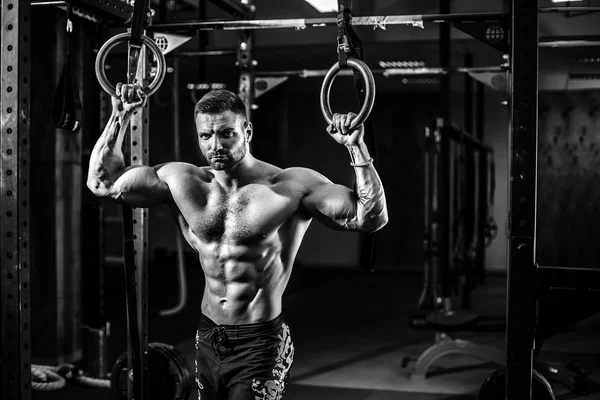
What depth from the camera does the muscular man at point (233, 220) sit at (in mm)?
2316

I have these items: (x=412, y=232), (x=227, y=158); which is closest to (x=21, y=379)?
(x=227, y=158)

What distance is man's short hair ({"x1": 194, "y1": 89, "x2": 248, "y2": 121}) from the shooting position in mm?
2287

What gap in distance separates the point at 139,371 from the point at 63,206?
2753 mm

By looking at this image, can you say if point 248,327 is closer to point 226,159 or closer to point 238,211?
point 238,211

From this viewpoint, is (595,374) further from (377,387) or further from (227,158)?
(227,158)

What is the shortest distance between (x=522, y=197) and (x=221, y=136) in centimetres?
99

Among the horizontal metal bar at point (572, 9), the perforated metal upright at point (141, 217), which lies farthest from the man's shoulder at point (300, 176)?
the horizontal metal bar at point (572, 9)

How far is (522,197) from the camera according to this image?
2.14m

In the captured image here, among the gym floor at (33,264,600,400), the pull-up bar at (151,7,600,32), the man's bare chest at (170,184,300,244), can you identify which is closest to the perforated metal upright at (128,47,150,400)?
the pull-up bar at (151,7,600,32)

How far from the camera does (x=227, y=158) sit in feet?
7.60

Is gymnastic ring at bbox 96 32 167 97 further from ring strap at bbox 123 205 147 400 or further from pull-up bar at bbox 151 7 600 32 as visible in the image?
pull-up bar at bbox 151 7 600 32

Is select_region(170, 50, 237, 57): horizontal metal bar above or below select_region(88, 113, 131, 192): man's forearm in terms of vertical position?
above

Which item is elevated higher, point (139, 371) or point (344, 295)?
point (139, 371)

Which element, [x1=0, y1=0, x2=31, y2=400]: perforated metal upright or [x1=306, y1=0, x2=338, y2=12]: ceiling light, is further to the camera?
[x1=306, y1=0, x2=338, y2=12]: ceiling light
